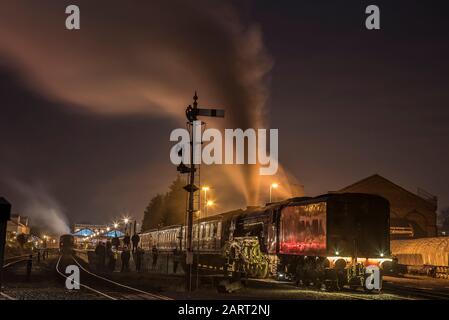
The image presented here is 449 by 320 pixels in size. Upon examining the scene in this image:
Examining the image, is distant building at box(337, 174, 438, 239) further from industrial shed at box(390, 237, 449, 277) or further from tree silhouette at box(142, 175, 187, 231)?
tree silhouette at box(142, 175, 187, 231)

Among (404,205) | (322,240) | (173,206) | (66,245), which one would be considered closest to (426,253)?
(404,205)

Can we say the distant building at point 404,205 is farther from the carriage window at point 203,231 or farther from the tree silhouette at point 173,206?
the tree silhouette at point 173,206

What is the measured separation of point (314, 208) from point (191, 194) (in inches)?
233

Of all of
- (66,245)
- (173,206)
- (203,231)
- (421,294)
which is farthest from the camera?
(173,206)

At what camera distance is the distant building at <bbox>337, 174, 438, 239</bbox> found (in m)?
59.7

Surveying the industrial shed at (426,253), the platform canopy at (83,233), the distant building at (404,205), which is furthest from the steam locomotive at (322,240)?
the platform canopy at (83,233)

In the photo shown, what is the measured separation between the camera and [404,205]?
6022cm

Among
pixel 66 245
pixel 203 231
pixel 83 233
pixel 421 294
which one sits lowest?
pixel 421 294

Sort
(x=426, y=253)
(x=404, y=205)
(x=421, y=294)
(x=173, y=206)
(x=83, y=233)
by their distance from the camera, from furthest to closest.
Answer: (x=83, y=233) → (x=173, y=206) → (x=404, y=205) → (x=426, y=253) → (x=421, y=294)

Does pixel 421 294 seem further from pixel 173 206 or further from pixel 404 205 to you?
pixel 173 206

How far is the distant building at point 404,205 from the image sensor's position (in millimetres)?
59719

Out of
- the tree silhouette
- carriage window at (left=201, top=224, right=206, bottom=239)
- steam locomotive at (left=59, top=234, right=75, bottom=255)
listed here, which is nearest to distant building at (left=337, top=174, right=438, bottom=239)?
carriage window at (left=201, top=224, right=206, bottom=239)
